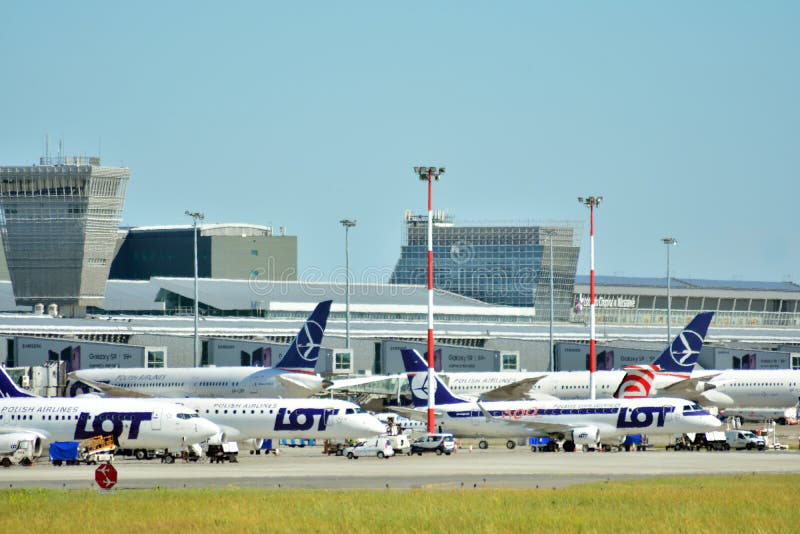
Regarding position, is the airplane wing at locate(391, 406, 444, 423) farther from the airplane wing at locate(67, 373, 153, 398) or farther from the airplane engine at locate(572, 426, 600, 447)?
the airplane wing at locate(67, 373, 153, 398)

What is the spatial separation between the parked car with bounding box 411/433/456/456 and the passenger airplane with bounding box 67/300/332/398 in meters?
20.1

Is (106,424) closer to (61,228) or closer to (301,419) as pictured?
(301,419)

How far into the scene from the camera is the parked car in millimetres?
85438

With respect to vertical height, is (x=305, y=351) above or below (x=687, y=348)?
below

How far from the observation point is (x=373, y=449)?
8231 cm

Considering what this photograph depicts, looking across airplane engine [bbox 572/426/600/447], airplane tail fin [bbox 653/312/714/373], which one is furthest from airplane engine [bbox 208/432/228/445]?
airplane tail fin [bbox 653/312/714/373]

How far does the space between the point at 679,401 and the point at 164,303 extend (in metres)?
116

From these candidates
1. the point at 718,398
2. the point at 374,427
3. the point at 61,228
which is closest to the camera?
the point at 374,427

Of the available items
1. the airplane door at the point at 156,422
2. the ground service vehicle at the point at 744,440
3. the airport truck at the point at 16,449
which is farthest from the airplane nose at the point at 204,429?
the ground service vehicle at the point at 744,440

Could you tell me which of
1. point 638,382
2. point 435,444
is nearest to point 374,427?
point 435,444

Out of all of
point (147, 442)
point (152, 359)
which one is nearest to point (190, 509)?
point (147, 442)

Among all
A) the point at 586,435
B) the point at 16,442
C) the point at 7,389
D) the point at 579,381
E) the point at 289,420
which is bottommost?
the point at 586,435

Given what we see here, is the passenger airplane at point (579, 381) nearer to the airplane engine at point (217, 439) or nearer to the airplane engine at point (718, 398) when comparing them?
the airplane engine at point (718, 398)

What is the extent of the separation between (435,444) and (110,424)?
19597 mm
